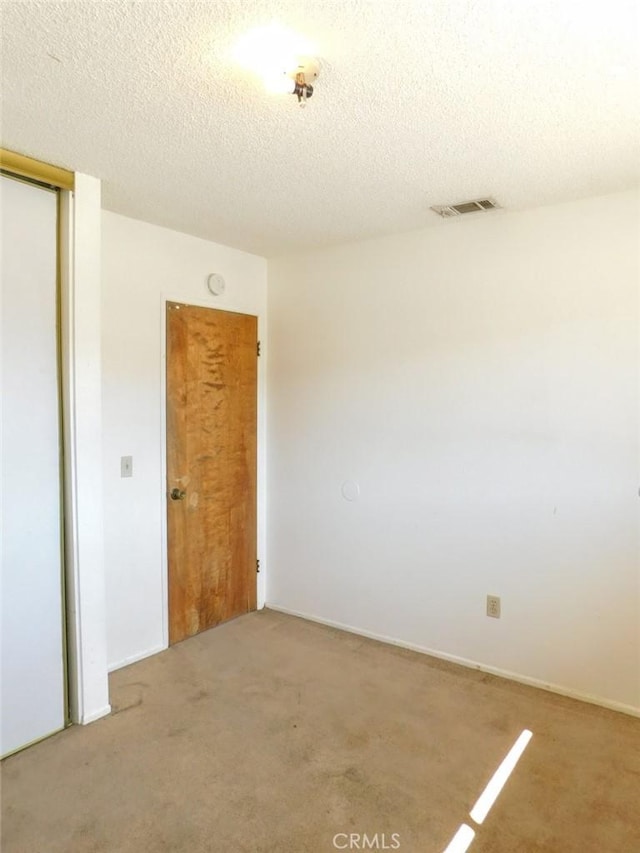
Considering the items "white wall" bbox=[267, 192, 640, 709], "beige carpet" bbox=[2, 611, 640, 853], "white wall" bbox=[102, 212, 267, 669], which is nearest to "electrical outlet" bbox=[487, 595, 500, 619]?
"white wall" bbox=[267, 192, 640, 709]

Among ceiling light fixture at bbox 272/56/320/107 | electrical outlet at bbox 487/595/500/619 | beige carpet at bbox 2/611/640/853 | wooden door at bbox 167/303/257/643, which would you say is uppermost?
ceiling light fixture at bbox 272/56/320/107

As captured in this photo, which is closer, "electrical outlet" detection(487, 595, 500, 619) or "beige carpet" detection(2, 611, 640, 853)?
"beige carpet" detection(2, 611, 640, 853)

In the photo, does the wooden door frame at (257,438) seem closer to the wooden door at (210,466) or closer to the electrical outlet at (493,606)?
the wooden door at (210,466)

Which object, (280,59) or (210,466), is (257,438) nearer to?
(210,466)

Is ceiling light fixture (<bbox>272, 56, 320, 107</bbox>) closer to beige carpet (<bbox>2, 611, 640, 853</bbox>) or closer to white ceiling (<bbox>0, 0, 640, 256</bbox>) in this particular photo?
white ceiling (<bbox>0, 0, 640, 256</bbox>)

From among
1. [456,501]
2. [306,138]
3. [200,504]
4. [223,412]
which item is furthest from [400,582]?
[306,138]

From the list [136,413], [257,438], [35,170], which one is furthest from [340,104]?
[257,438]

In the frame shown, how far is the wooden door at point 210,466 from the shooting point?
3.15m

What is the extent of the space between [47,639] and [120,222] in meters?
2.06

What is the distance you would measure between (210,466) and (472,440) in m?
1.59

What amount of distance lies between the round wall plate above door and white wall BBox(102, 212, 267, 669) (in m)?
0.09

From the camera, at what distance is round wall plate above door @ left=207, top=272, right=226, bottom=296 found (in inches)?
130

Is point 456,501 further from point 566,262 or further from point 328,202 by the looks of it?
point 328,202

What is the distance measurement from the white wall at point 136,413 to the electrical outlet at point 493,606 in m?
1.82
